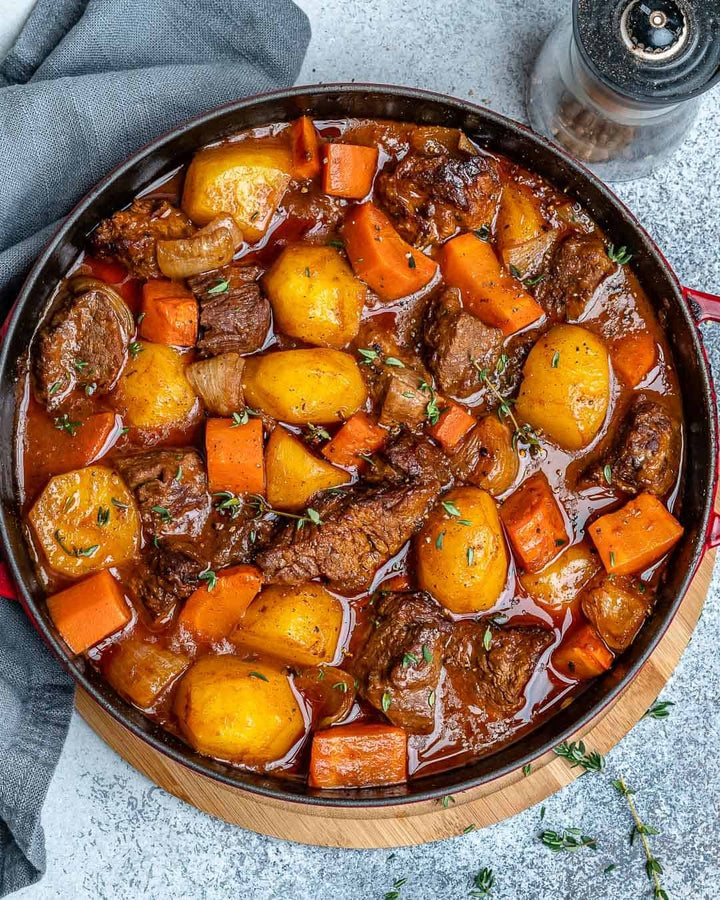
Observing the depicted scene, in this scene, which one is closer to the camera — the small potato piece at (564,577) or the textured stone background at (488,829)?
the small potato piece at (564,577)

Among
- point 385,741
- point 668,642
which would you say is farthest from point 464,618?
point 668,642

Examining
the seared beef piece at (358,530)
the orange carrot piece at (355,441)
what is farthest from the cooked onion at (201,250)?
the seared beef piece at (358,530)

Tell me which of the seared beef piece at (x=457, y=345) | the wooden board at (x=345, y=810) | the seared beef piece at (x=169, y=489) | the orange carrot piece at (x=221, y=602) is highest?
the seared beef piece at (x=457, y=345)

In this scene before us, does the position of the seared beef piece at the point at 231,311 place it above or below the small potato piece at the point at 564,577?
above

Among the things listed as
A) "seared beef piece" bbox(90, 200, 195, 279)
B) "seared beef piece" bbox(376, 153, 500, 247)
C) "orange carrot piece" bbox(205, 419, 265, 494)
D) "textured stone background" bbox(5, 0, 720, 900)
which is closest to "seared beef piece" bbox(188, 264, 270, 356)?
"seared beef piece" bbox(90, 200, 195, 279)

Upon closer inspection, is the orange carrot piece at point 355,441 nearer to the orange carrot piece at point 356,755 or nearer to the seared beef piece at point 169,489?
the seared beef piece at point 169,489

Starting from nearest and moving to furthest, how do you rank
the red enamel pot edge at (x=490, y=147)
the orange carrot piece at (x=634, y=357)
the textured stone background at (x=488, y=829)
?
the red enamel pot edge at (x=490, y=147) → the orange carrot piece at (x=634, y=357) → the textured stone background at (x=488, y=829)

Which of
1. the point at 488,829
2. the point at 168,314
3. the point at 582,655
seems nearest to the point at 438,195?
the point at 168,314

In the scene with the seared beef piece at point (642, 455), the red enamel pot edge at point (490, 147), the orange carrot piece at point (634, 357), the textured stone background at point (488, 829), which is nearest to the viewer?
the red enamel pot edge at point (490, 147)
